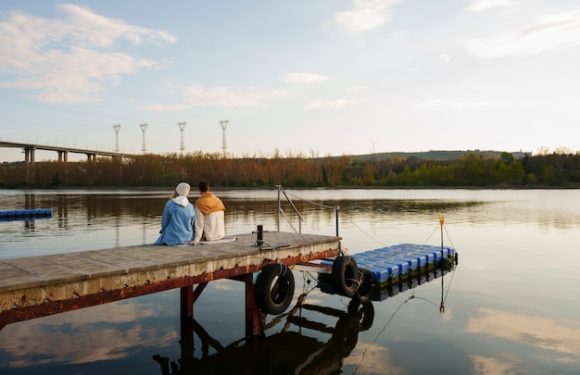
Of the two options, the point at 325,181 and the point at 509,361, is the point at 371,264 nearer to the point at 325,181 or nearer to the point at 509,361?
the point at 509,361

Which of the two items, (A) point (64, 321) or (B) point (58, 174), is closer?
(A) point (64, 321)

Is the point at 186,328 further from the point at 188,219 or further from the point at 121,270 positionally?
the point at 121,270

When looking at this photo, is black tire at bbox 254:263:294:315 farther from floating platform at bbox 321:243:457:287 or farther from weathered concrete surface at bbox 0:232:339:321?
floating platform at bbox 321:243:457:287

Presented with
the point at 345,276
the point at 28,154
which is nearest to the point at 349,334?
the point at 345,276

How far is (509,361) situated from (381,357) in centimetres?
259

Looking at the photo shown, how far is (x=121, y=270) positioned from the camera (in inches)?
318

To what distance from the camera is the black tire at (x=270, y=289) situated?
10.5 meters

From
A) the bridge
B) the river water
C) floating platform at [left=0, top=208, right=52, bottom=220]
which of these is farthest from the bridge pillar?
the river water

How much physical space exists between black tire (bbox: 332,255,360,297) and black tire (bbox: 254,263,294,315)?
1.90m

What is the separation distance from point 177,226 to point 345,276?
4.86 metres

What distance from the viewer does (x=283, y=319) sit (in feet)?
40.5

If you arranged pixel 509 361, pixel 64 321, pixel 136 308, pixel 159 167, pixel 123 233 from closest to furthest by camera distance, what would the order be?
pixel 509 361 → pixel 64 321 → pixel 136 308 → pixel 123 233 → pixel 159 167

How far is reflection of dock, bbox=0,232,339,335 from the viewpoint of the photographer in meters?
7.02

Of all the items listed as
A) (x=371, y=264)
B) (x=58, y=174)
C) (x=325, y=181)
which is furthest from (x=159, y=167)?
(x=371, y=264)
